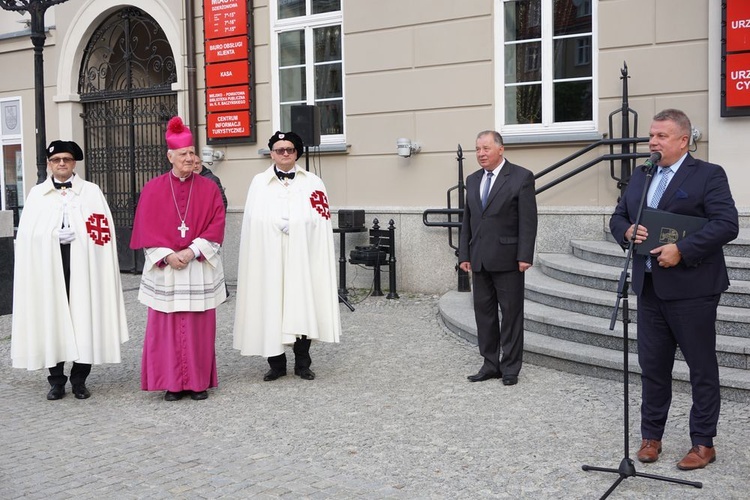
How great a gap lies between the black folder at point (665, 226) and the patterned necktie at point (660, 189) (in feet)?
0.52

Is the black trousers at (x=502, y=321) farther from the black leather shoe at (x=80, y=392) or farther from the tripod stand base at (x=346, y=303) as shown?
the tripod stand base at (x=346, y=303)

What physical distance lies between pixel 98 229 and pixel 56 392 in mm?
1308

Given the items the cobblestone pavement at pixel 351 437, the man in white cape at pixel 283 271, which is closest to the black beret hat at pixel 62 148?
the man in white cape at pixel 283 271

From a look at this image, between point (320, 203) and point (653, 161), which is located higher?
point (653, 161)

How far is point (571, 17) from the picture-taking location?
416 inches

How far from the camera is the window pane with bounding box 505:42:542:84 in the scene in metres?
10.8

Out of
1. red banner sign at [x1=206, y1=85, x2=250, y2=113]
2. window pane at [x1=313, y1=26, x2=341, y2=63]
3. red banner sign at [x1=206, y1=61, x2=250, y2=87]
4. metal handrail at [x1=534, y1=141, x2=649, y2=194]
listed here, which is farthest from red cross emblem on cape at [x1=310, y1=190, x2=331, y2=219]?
red banner sign at [x1=206, y1=61, x2=250, y2=87]

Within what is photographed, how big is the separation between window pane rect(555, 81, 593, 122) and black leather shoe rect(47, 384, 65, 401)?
6.40 metres

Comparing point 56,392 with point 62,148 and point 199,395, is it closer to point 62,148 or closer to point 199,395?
point 199,395

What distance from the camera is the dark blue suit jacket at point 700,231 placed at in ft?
15.7

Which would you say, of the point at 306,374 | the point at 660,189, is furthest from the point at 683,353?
the point at 306,374

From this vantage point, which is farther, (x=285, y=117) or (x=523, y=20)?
(x=285, y=117)

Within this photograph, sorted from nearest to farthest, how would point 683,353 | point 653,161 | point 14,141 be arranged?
point 653,161, point 683,353, point 14,141

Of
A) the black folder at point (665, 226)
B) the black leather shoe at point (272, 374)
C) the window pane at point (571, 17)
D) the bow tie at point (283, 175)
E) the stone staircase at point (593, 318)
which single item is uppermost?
the window pane at point (571, 17)
